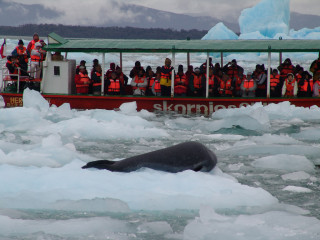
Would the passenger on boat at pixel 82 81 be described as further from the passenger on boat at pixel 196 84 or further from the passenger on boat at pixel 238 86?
the passenger on boat at pixel 238 86

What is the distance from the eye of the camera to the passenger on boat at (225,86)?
52.3 ft

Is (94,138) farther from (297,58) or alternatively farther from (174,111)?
(297,58)

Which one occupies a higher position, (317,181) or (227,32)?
(227,32)

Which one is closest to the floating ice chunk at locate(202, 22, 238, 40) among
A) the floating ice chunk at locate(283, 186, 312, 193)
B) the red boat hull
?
the red boat hull

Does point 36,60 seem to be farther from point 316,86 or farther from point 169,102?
point 316,86

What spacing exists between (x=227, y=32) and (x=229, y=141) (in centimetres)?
3876

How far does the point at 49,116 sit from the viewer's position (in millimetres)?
14742

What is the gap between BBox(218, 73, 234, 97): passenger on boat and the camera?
15930 millimetres

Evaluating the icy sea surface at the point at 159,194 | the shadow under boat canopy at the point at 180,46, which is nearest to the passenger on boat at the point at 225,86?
the shadow under boat canopy at the point at 180,46

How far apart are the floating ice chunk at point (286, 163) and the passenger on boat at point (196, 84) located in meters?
6.76

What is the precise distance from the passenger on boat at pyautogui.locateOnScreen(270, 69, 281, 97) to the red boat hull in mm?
467

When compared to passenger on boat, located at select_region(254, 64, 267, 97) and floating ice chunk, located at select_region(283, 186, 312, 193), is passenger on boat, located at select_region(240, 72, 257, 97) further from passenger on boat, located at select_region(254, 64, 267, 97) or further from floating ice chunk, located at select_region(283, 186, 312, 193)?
floating ice chunk, located at select_region(283, 186, 312, 193)

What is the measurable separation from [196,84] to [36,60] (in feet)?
16.4

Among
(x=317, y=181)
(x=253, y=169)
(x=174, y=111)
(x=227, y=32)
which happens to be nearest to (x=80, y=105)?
(x=174, y=111)
